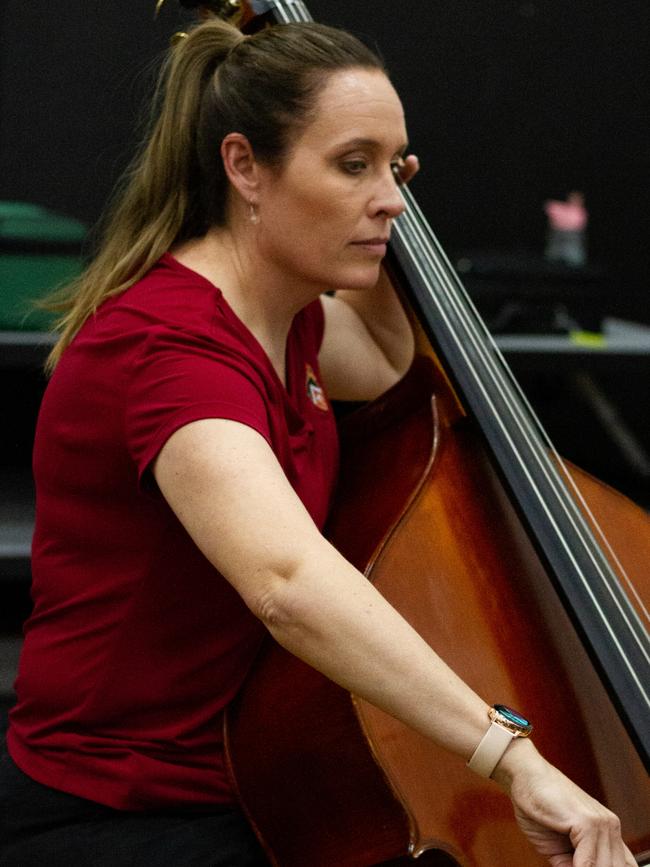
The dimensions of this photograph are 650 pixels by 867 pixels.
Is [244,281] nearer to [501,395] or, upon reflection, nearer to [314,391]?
[314,391]

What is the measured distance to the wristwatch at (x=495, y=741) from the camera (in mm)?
946

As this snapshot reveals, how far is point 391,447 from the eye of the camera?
4.33ft

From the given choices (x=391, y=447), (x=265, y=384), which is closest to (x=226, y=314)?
(x=265, y=384)

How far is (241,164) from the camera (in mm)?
1252

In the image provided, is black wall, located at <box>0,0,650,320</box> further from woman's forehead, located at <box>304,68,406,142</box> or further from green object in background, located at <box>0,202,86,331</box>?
woman's forehead, located at <box>304,68,406,142</box>

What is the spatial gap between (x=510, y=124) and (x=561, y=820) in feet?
6.35

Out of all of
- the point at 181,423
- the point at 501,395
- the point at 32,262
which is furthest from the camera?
the point at 32,262

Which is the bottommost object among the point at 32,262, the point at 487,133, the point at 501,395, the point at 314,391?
the point at 32,262

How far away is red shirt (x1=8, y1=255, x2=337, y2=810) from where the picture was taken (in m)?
1.16

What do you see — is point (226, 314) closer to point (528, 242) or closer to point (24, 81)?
point (24, 81)

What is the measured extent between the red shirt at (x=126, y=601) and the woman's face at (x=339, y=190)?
0.09 metres

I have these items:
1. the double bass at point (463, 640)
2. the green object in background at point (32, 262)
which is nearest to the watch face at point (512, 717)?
the double bass at point (463, 640)

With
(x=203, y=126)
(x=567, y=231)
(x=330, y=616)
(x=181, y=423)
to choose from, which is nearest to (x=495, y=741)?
(x=330, y=616)

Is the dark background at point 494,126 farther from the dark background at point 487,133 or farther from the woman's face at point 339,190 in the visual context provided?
the woman's face at point 339,190
